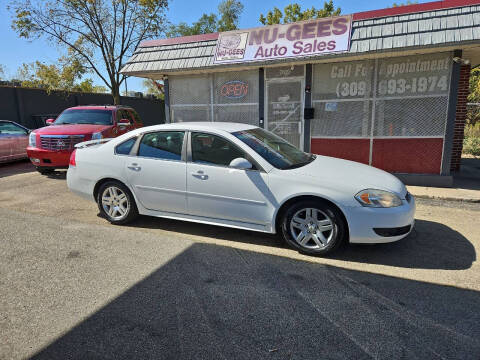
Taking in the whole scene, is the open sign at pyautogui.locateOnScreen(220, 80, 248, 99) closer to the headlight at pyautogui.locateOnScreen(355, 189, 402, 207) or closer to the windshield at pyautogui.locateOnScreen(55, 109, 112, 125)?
the windshield at pyautogui.locateOnScreen(55, 109, 112, 125)

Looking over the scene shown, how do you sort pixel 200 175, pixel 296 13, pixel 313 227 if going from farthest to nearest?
1. pixel 296 13
2. pixel 200 175
3. pixel 313 227

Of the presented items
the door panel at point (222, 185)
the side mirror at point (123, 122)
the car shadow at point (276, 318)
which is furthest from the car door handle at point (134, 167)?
the side mirror at point (123, 122)

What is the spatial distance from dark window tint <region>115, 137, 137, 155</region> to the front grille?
391cm

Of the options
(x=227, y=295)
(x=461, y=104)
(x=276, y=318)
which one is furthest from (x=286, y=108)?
(x=276, y=318)

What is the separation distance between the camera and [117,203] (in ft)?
16.3

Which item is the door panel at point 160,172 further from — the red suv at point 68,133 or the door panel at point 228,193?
the red suv at point 68,133

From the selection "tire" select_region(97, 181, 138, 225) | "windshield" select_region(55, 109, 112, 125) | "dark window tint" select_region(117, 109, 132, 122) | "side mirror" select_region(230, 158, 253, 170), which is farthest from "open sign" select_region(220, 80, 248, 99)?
"side mirror" select_region(230, 158, 253, 170)

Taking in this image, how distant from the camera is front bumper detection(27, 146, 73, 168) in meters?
8.17

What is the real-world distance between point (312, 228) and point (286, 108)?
5.35m

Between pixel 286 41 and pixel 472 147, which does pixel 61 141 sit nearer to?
pixel 286 41

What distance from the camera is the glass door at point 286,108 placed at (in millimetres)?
8461

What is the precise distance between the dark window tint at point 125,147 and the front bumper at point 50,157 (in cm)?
400

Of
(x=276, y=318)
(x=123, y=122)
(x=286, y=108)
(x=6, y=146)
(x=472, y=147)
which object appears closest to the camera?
(x=276, y=318)

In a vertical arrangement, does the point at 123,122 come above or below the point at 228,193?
above
